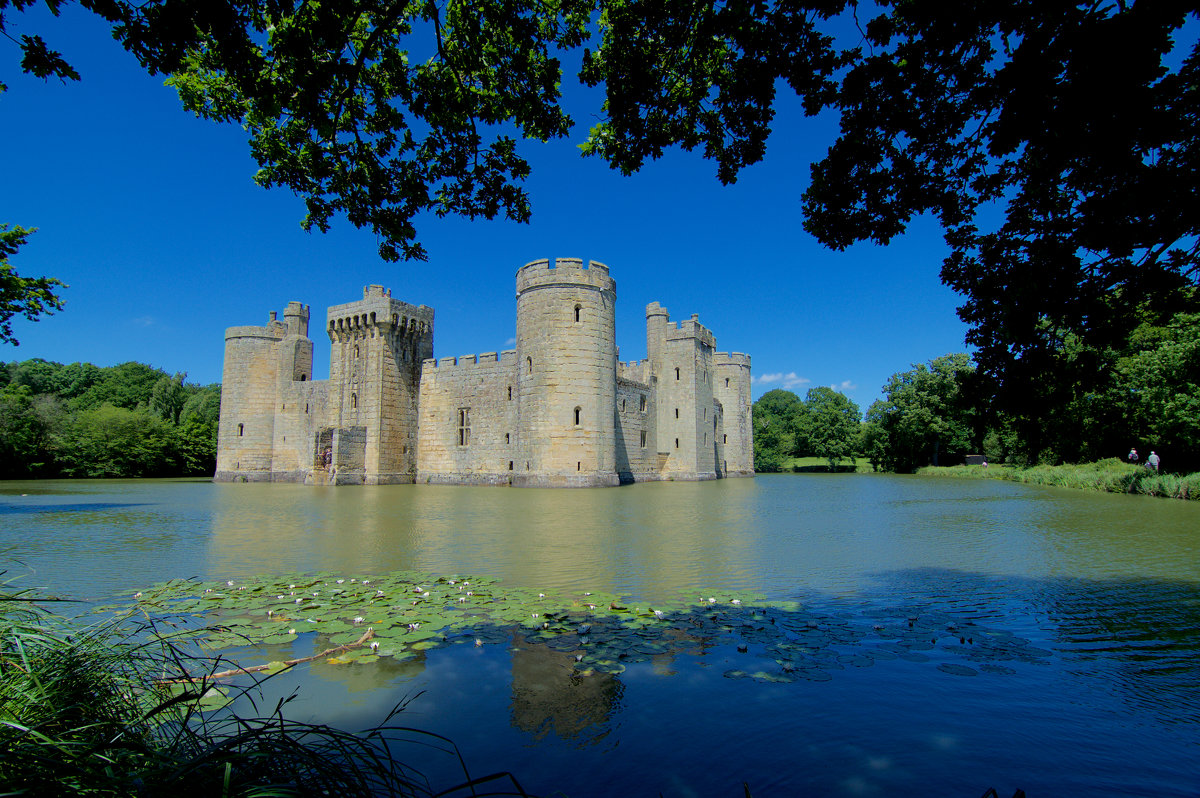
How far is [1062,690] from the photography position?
3789 millimetres

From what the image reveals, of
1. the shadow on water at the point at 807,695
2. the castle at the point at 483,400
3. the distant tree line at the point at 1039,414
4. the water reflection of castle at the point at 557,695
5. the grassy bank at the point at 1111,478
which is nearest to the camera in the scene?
the shadow on water at the point at 807,695

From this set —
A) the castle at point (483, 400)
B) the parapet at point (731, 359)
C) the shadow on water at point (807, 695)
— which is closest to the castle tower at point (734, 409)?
the parapet at point (731, 359)

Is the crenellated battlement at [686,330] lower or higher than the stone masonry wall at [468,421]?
higher

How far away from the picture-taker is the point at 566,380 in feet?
86.5

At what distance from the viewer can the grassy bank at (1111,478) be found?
728 inches

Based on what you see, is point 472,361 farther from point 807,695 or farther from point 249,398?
point 807,695

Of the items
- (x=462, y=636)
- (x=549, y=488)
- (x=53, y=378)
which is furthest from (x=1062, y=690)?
(x=53, y=378)

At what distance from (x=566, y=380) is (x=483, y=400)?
7.03 m

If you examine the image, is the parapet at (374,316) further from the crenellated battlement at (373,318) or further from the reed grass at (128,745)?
the reed grass at (128,745)

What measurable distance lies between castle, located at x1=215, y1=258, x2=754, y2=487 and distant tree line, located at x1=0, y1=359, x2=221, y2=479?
9.89m

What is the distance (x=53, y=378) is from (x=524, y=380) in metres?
53.5

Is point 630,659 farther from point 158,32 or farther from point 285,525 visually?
point 285,525

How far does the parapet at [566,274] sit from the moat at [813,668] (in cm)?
1760

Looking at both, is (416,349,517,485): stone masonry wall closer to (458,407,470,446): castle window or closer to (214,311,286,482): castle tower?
(458,407,470,446): castle window
